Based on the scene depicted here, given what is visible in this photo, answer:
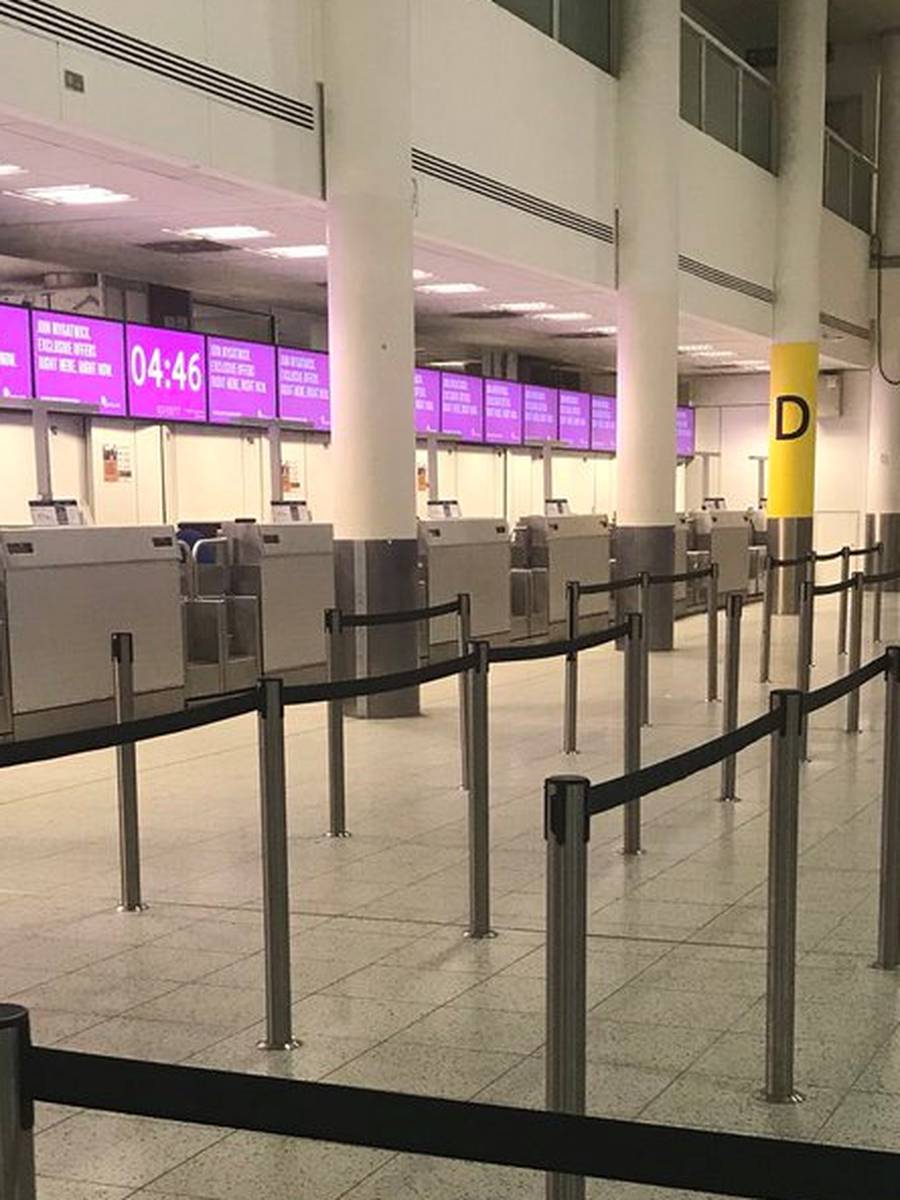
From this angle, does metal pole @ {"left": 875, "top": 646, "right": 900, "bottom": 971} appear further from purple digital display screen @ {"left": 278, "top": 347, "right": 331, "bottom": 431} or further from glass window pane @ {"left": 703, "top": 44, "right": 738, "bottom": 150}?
glass window pane @ {"left": 703, "top": 44, "right": 738, "bottom": 150}

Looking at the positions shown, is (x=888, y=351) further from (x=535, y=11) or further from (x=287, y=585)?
(x=287, y=585)

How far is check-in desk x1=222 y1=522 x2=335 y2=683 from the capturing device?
420 inches

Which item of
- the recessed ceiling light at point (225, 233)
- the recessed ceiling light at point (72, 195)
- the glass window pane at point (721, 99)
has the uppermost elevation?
the glass window pane at point (721, 99)

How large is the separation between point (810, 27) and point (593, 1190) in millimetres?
17781

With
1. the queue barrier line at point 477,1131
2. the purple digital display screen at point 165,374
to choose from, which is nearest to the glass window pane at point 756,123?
the purple digital display screen at point 165,374

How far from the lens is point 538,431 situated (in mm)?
21031

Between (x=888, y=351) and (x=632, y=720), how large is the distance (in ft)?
63.7

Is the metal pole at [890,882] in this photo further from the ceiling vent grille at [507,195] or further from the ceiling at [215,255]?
the ceiling vent grille at [507,195]

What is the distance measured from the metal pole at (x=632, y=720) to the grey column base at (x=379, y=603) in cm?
367

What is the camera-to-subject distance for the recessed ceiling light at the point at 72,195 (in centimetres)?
963

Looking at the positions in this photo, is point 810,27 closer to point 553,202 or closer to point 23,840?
point 553,202

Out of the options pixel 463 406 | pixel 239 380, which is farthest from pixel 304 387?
pixel 463 406

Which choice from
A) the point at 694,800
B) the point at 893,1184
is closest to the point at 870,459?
the point at 694,800

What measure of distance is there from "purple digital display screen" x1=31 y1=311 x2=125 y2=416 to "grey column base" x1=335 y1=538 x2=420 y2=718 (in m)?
3.71
